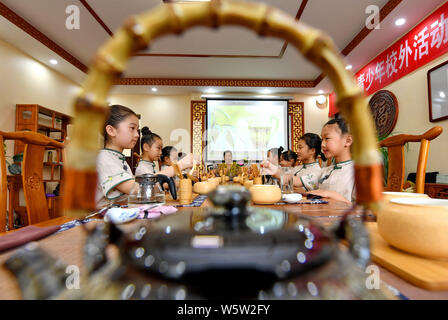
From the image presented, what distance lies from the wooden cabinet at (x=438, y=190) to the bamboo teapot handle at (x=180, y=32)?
7.55 ft

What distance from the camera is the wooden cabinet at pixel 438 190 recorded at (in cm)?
175

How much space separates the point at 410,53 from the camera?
2.46m

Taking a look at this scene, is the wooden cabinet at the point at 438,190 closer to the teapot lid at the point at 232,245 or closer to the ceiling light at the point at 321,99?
the teapot lid at the point at 232,245

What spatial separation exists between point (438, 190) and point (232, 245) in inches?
97.5

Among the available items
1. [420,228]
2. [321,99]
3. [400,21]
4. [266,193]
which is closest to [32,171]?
[266,193]

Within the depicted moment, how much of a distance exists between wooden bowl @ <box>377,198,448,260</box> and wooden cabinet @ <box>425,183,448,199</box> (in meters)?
2.11

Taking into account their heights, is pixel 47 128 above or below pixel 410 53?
below

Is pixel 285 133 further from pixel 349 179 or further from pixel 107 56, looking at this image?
pixel 107 56

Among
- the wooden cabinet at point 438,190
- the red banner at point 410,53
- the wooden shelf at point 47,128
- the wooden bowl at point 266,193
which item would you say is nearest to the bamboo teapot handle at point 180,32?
the wooden bowl at point 266,193

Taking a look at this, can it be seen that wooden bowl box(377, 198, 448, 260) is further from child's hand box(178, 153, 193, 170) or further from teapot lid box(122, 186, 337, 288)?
child's hand box(178, 153, 193, 170)

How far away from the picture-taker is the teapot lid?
18cm

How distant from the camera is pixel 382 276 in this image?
0.91 feet

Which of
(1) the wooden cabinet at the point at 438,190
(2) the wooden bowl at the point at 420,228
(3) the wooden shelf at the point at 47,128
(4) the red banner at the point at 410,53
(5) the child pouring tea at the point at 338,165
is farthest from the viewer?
(3) the wooden shelf at the point at 47,128

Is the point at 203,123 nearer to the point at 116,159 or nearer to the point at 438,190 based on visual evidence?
the point at 116,159
